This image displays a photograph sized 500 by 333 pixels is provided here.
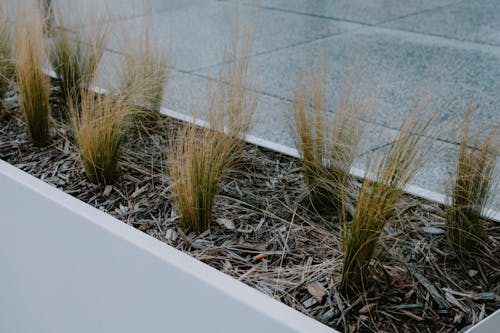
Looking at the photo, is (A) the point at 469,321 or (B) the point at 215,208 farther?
(B) the point at 215,208

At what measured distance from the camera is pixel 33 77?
246 centimetres

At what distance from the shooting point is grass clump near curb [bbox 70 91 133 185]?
2.16m

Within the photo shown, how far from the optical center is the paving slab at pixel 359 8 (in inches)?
219

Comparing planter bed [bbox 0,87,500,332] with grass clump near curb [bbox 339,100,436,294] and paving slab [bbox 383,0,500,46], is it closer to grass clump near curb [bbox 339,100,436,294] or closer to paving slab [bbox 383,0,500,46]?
grass clump near curb [bbox 339,100,436,294]

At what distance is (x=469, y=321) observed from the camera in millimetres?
1612

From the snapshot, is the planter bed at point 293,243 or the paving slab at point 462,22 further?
the paving slab at point 462,22

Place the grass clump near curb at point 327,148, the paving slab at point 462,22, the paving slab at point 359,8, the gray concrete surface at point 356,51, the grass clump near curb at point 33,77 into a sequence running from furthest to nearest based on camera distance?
1. the paving slab at point 359,8
2. the paving slab at point 462,22
3. the gray concrete surface at point 356,51
4. the grass clump near curb at point 33,77
5. the grass clump near curb at point 327,148

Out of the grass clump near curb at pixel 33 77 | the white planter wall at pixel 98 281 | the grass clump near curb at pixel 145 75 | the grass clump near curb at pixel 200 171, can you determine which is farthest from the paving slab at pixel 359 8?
the white planter wall at pixel 98 281

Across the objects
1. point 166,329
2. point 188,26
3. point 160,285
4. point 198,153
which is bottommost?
point 188,26

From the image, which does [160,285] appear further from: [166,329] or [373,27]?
[373,27]

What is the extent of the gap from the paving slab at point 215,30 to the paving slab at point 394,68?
8.6 inches

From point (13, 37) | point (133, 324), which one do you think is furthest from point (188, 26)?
point (133, 324)

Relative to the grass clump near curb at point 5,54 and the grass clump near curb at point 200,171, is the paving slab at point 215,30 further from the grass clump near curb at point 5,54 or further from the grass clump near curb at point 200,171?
the grass clump near curb at point 200,171

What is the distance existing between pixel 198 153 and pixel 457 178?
67cm
